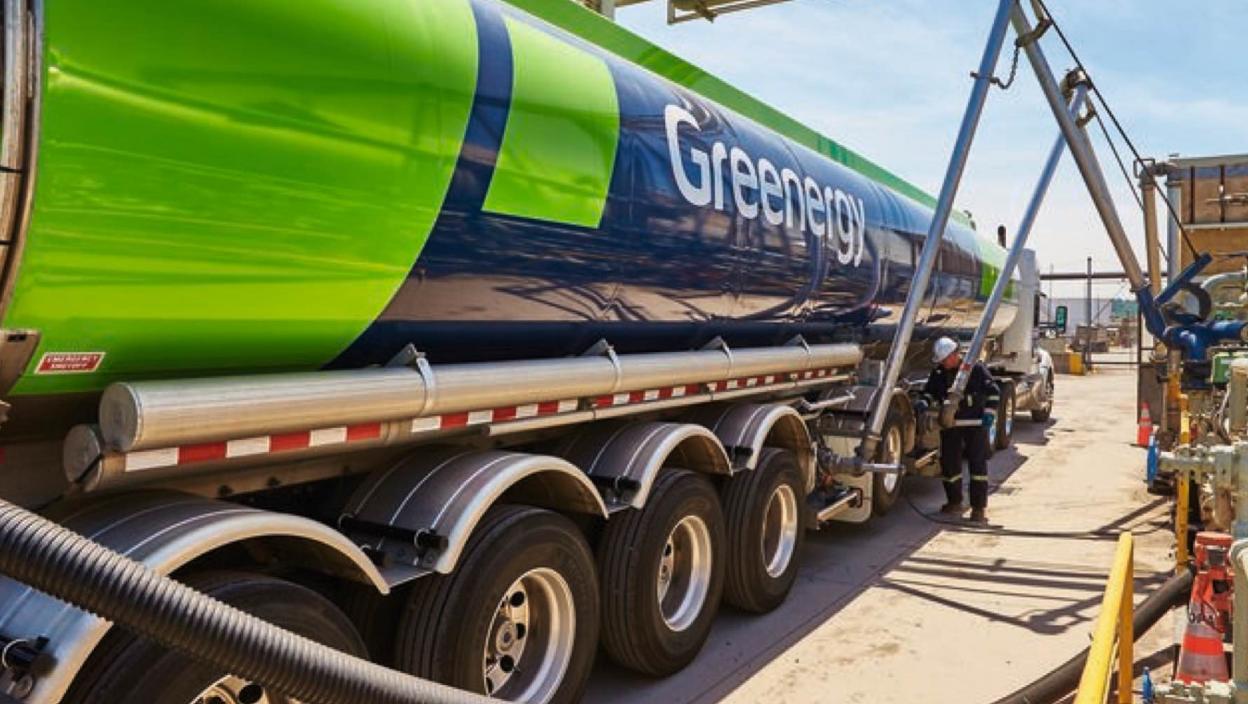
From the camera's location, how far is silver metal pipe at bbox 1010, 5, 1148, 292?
720 centimetres

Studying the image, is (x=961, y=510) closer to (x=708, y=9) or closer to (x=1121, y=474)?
(x=1121, y=474)

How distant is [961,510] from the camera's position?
27.3ft

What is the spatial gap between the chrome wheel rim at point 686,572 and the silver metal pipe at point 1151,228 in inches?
248

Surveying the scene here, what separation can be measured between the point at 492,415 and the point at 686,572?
1.77 metres

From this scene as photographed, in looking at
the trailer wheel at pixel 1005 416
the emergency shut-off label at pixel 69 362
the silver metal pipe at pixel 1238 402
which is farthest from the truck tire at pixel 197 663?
the trailer wheel at pixel 1005 416

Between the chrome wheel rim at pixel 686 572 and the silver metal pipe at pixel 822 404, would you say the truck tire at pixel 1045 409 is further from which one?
the chrome wheel rim at pixel 686 572

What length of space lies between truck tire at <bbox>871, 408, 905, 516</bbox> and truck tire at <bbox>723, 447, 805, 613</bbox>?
1.94 m

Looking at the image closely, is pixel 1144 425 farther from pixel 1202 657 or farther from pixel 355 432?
pixel 355 432

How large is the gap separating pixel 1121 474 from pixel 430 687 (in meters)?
10.5

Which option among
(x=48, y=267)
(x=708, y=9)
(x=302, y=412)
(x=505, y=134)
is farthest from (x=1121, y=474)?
(x=48, y=267)

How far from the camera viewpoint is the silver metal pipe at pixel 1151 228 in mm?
8711

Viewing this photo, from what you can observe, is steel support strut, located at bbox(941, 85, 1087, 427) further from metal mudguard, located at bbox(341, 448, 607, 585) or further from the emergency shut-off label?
the emergency shut-off label

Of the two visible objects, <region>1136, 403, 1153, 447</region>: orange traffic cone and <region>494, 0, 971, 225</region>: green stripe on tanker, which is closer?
<region>494, 0, 971, 225</region>: green stripe on tanker

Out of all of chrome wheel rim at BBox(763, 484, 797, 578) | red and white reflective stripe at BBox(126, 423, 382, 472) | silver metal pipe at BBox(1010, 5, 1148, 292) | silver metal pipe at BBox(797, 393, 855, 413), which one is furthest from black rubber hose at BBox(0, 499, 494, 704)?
silver metal pipe at BBox(1010, 5, 1148, 292)
